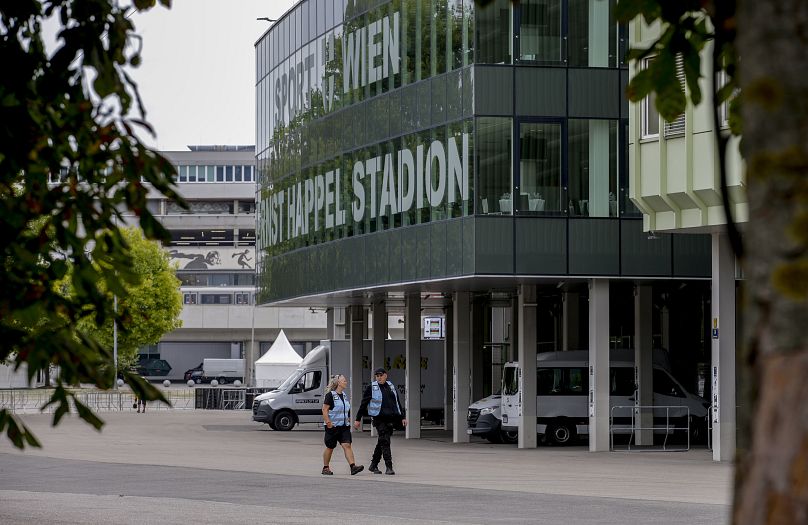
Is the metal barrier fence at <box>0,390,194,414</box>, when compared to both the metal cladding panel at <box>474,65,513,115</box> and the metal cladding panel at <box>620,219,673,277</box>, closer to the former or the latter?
the metal cladding panel at <box>474,65,513,115</box>

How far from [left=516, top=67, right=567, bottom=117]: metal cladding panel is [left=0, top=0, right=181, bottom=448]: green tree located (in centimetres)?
2857

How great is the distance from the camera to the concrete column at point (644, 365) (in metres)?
36.9

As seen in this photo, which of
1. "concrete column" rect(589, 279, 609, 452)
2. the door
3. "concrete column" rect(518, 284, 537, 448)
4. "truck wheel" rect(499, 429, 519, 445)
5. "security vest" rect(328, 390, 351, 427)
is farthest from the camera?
the door

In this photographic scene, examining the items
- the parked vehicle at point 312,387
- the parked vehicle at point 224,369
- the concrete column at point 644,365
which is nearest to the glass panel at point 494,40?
the concrete column at point 644,365

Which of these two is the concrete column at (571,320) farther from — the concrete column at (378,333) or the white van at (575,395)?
the concrete column at (378,333)

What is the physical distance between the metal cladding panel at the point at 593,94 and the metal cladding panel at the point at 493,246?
326 centimetres

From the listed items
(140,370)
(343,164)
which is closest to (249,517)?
(343,164)

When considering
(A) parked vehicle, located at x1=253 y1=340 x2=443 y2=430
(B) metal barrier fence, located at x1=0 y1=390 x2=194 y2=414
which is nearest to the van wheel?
(A) parked vehicle, located at x1=253 y1=340 x2=443 y2=430

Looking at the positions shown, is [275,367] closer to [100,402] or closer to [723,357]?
[100,402]

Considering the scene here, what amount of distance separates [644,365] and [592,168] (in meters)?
5.61

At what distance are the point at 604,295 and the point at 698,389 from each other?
7919mm

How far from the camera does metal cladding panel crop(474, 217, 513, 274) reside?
34125mm

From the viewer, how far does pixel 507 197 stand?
34.5 meters

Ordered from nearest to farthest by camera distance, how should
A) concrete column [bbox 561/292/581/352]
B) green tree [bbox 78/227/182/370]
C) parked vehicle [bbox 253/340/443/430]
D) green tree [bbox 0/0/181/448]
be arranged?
green tree [bbox 0/0/181/448]
concrete column [bbox 561/292/581/352]
parked vehicle [bbox 253/340/443/430]
green tree [bbox 78/227/182/370]
